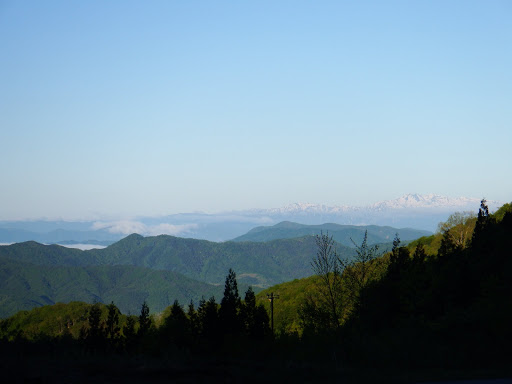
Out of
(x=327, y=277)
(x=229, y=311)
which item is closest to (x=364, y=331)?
(x=327, y=277)

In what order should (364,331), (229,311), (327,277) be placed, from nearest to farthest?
(327,277), (364,331), (229,311)

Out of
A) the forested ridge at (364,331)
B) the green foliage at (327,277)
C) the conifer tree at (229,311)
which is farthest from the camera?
the conifer tree at (229,311)

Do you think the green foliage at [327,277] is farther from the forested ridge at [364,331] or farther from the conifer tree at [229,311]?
the conifer tree at [229,311]

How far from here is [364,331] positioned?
2719cm

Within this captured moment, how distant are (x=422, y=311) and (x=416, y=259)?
63.0 feet

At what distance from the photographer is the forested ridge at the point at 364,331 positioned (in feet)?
50.6

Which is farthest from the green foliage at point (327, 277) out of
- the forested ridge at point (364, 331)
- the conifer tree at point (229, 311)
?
the conifer tree at point (229, 311)

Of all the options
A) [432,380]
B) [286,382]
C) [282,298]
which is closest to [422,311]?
[432,380]

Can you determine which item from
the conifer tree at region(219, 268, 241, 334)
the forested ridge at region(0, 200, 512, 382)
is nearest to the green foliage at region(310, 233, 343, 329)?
the forested ridge at region(0, 200, 512, 382)

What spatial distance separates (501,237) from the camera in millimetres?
38656

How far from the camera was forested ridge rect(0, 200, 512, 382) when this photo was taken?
1542cm

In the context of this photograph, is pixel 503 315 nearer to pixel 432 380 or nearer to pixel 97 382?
pixel 432 380

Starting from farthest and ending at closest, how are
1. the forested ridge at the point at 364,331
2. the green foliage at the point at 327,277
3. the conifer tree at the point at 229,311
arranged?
1. the conifer tree at the point at 229,311
2. the green foliage at the point at 327,277
3. the forested ridge at the point at 364,331

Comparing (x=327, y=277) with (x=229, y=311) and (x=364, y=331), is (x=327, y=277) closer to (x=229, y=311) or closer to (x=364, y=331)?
(x=364, y=331)
